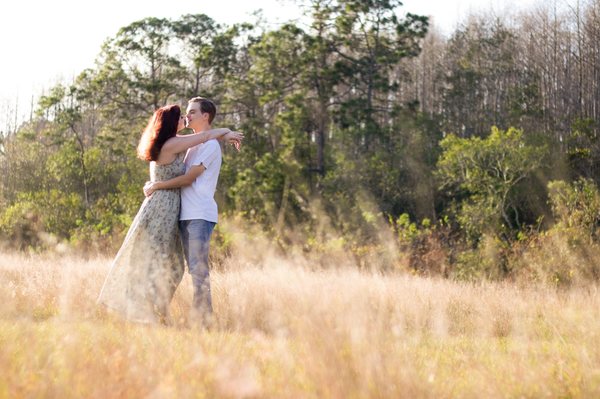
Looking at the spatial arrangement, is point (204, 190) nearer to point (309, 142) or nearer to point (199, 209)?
point (199, 209)

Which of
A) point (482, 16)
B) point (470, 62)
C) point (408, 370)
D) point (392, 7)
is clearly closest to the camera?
point (408, 370)

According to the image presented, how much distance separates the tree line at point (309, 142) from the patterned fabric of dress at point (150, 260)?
14608 millimetres

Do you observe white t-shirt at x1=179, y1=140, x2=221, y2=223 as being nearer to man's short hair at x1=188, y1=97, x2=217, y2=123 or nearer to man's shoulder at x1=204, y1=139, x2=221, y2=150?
man's shoulder at x1=204, y1=139, x2=221, y2=150

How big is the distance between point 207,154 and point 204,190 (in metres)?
0.30

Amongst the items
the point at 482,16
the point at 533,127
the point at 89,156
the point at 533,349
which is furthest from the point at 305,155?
the point at 533,349

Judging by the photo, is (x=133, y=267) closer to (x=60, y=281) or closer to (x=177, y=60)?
(x=60, y=281)

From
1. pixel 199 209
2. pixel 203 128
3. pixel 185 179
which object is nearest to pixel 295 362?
pixel 199 209

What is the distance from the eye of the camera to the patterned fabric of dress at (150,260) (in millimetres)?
6191

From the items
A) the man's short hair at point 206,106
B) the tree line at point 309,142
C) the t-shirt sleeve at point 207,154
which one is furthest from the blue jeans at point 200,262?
the tree line at point 309,142

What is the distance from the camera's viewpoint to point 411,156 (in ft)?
104

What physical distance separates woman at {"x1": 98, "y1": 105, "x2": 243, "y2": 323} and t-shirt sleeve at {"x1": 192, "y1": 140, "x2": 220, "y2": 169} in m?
0.09

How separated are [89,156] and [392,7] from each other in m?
14.1

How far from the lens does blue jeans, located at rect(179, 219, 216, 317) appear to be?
610 cm

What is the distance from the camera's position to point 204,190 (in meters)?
6.20
